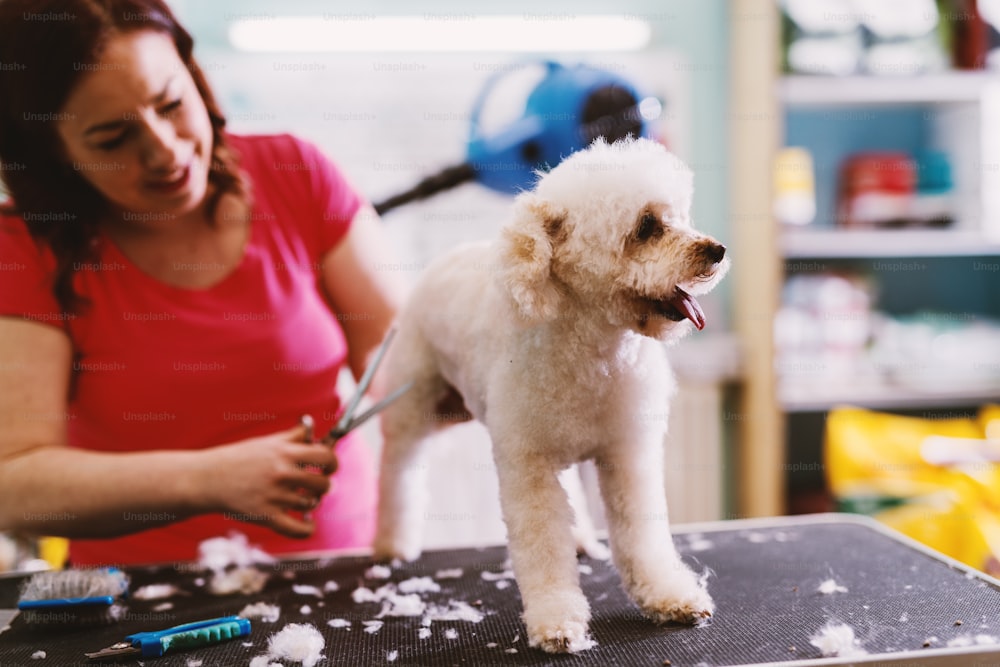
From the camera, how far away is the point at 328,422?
1.33 m

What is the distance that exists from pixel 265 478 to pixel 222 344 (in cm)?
27

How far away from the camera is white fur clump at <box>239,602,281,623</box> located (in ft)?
3.05

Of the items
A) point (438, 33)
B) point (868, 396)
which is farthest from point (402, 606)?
point (438, 33)

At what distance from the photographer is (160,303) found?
3.96 feet

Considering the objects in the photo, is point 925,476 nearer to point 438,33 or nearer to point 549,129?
point 549,129

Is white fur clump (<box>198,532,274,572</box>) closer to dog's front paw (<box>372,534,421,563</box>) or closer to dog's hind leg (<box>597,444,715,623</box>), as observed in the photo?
dog's front paw (<box>372,534,421,563</box>)

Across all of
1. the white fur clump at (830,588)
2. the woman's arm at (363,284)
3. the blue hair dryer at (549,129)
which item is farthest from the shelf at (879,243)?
the white fur clump at (830,588)

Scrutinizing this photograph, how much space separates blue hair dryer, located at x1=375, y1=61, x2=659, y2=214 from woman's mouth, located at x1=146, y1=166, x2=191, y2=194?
0.35m

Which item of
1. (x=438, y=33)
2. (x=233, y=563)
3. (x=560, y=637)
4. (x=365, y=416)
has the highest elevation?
(x=438, y=33)

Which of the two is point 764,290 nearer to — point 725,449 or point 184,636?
point 725,449

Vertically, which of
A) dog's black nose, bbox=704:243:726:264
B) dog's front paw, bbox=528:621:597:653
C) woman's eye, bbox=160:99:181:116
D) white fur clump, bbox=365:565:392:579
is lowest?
white fur clump, bbox=365:565:392:579

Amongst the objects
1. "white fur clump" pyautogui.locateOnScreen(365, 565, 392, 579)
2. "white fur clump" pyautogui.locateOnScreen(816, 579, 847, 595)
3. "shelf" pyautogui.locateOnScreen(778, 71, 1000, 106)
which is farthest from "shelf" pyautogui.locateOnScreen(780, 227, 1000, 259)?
"white fur clump" pyautogui.locateOnScreen(365, 565, 392, 579)

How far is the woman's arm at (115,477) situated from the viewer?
104cm

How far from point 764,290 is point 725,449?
1.74ft
